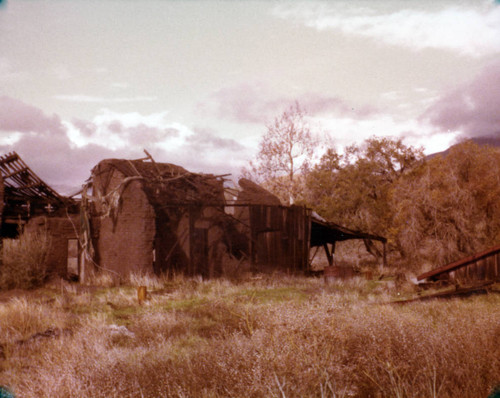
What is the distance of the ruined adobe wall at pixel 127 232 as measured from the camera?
48.4 feet

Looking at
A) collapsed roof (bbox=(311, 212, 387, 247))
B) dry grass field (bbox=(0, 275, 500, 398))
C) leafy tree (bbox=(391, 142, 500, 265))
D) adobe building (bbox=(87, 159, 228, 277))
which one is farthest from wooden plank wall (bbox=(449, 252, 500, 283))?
collapsed roof (bbox=(311, 212, 387, 247))

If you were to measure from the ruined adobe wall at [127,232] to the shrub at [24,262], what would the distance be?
2001mm

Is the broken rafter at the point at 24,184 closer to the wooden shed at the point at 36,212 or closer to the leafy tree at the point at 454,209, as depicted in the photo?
the wooden shed at the point at 36,212

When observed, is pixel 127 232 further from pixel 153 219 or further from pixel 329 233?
pixel 329 233

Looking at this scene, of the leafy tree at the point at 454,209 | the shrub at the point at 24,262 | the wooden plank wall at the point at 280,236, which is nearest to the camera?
the shrub at the point at 24,262

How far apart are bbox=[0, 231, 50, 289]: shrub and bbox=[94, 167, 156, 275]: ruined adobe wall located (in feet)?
6.56

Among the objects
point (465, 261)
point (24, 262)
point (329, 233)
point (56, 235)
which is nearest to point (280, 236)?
point (329, 233)

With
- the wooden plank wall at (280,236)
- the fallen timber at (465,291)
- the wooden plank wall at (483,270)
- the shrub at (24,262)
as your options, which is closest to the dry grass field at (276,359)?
the fallen timber at (465,291)

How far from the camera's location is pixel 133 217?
15062 mm

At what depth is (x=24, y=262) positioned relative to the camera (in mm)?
15320

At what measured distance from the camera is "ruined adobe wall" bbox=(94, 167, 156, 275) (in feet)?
48.4

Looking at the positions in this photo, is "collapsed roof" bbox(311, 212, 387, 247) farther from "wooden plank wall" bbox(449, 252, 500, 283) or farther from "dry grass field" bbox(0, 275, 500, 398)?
"dry grass field" bbox(0, 275, 500, 398)

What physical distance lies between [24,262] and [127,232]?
3.82m

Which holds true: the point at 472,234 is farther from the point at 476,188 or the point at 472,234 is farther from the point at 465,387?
the point at 465,387
